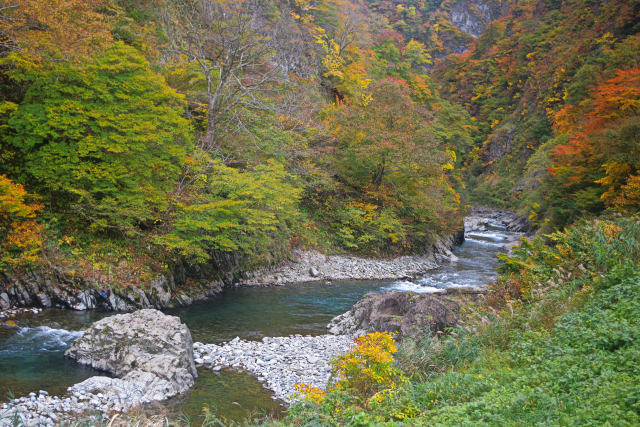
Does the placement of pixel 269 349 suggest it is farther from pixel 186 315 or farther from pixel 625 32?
pixel 625 32

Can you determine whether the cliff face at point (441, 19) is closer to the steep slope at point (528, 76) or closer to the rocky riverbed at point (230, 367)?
the steep slope at point (528, 76)

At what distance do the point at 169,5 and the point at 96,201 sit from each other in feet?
46.6

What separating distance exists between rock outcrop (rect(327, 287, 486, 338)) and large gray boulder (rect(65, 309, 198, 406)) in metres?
4.46

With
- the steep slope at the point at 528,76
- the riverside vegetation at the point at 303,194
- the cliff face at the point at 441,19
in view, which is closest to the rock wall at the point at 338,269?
the riverside vegetation at the point at 303,194

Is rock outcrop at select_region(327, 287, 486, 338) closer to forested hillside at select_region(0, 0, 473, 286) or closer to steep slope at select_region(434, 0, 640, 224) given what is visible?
forested hillside at select_region(0, 0, 473, 286)

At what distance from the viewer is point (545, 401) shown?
353 cm

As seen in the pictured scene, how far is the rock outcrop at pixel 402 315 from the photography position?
8.88 m

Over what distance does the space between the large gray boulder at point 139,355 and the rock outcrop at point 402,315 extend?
4.46 meters

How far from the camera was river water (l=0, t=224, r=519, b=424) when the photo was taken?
6.23 m

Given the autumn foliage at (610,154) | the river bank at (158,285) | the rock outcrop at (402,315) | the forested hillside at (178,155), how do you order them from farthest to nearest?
the autumn foliage at (610,154) → the forested hillside at (178,155) → the river bank at (158,285) → the rock outcrop at (402,315)

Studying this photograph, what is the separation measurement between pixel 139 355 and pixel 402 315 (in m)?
6.01

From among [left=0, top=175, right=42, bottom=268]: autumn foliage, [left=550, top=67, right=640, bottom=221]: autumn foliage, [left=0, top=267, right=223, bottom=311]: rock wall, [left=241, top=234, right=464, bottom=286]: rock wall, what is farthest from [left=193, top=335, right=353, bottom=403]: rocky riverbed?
[left=550, top=67, right=640, bottom=221]: autumn foliage

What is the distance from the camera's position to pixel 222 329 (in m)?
9.97

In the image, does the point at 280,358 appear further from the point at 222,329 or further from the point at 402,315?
the point at 402,315
